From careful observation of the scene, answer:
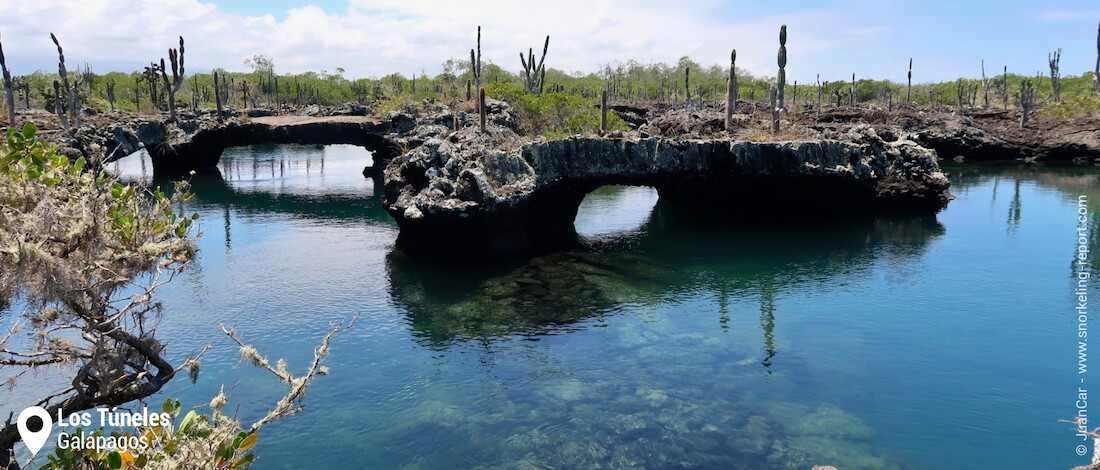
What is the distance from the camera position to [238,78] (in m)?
117

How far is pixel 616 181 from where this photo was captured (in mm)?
30328

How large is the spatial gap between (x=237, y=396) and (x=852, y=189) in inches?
1236

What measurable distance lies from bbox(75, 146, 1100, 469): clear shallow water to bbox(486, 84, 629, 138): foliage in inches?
221

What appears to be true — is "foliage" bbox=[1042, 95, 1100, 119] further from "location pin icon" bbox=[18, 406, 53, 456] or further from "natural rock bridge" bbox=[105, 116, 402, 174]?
"location pin icon" bbox=[18, 406, 53, 456]

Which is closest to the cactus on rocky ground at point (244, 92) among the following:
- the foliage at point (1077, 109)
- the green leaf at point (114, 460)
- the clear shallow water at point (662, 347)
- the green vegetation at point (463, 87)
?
the green vegetation at point (463, 87)

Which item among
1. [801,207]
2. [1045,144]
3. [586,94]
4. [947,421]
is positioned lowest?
[947,421]

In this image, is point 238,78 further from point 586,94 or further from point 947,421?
point 947,421

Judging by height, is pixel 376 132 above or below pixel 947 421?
above

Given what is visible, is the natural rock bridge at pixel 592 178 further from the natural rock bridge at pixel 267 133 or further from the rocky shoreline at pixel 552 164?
the natural rock bridge at pixel 267 133

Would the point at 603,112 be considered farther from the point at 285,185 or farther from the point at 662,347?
the point at 285,185

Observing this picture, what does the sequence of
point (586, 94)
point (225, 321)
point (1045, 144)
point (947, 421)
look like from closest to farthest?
point (947, 421) → point (225, 321) → point (1045, 144) → point (586, 94)

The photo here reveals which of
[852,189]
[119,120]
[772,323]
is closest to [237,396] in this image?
[772,323]

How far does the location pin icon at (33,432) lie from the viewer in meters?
5.59

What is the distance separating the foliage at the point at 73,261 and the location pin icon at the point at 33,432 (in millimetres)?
173
